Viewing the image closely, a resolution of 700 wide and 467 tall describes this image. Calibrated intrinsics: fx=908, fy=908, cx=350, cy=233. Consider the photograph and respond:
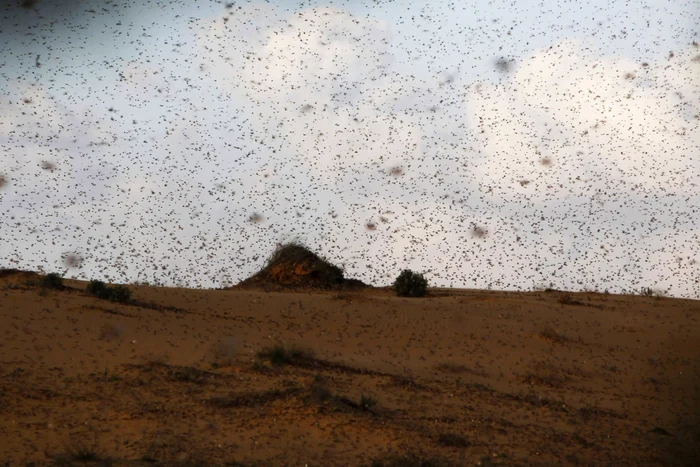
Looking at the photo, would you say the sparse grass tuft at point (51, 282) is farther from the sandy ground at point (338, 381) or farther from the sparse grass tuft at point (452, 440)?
the sparse grass tuft at point (452, 440)

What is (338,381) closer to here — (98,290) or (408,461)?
(408,461)

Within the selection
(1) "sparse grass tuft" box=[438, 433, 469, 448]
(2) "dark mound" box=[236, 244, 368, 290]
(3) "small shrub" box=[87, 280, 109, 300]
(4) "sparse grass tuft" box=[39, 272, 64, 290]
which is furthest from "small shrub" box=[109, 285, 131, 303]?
(1) "sparse grass tuft" box=[438, 433, 469, 448]

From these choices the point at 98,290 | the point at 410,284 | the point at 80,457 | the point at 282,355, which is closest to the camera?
the point at 80,457

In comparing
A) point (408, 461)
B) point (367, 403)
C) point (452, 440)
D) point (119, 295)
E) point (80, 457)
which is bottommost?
point (80, 457)

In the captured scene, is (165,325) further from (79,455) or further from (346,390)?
→ (79,455)

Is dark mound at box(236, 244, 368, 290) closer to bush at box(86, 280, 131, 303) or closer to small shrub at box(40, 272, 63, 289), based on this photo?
bush at box(86, 280, 131, 303)

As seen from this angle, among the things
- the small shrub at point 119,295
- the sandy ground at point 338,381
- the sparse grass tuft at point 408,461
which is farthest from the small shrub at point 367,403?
the small shrub at point 119,295

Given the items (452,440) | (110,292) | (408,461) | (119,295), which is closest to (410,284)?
(119,295)
